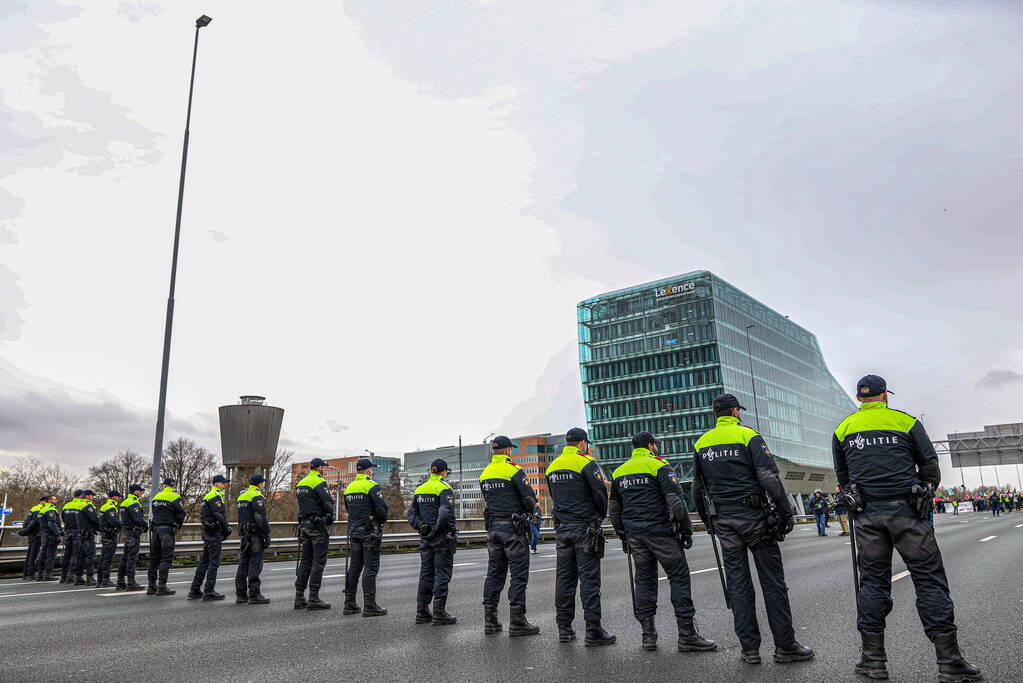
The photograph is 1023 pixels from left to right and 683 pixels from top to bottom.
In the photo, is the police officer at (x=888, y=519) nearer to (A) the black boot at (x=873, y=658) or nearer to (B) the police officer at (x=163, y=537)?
(A) the black boot at (x=873, y=658)

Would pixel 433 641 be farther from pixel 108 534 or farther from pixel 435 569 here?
pixel 108 534

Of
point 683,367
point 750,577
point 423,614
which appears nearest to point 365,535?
point 423,614

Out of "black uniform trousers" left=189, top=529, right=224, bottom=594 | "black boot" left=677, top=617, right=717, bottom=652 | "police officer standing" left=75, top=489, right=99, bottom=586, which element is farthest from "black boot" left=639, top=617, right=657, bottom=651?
"police officer standing" left=75, top=489, right=99, bottom=586

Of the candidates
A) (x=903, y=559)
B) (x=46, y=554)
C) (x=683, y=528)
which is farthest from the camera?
(x=46, y=554)

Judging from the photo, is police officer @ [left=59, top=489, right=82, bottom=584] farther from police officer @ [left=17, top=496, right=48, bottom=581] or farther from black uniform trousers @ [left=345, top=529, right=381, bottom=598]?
black uniform trousers @ [left=345, top=529, right=381, bottom=598]

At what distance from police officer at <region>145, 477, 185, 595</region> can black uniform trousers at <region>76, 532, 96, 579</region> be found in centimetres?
265

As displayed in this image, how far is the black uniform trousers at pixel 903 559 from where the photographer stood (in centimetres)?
492

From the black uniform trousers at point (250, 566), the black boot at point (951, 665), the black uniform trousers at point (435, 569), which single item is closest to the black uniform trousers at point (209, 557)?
the black uniform trousers at point (250, 566)

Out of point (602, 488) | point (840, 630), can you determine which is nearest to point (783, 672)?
point (840, 630)

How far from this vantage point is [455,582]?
12.6m

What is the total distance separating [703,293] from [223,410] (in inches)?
2548

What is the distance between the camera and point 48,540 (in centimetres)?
1546

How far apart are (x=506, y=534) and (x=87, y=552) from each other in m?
10.8

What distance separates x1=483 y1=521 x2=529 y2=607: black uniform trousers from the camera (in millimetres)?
7254
